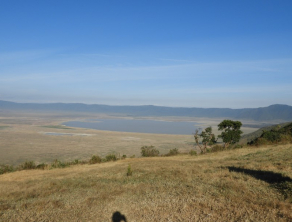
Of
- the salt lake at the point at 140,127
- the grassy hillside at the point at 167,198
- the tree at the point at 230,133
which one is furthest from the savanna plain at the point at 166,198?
the salt lake at the point at 140,127

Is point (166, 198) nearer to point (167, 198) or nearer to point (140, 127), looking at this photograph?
point (167, 198)

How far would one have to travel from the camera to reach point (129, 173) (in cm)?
1462

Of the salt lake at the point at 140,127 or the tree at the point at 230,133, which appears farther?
the salt lake at the point at 140,127

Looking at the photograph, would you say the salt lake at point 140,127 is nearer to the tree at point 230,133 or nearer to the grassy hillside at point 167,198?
the tree at point 230,133

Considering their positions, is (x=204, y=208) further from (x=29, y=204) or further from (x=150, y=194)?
(x=29, y=204)

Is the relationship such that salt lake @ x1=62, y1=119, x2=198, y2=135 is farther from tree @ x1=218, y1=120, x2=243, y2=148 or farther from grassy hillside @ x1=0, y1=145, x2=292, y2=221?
grassy hillside @ x1=0, y1=145, x2=292, y2=221

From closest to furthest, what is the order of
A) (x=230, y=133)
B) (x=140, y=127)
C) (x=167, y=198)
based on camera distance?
1. (x=167, y=198)
2. (x=230, y=133)
3. (x=140, y=127)

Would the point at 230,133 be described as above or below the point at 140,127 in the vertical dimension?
above

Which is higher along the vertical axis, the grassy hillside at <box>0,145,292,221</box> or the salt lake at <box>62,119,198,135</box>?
the grassy hillside at <box>0,145,292,221</box>

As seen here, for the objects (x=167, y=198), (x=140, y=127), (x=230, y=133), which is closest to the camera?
(x=167, y=198)

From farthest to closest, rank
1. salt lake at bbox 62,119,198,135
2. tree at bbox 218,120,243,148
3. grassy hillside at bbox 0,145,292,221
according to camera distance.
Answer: salt lake at bbox 62,119,198,135, tree at bbox 218,120,243,148, grassy hillside at bbox 0,145,292,221

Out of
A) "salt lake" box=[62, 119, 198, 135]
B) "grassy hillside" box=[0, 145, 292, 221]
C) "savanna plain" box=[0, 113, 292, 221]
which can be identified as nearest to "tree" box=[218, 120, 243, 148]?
"savanna plain" box=[0, 113, 292, 221]

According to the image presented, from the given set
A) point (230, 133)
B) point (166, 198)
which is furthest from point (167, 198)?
point (230, 133)

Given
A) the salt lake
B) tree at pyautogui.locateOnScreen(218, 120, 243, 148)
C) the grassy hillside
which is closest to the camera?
the grassy hillside
